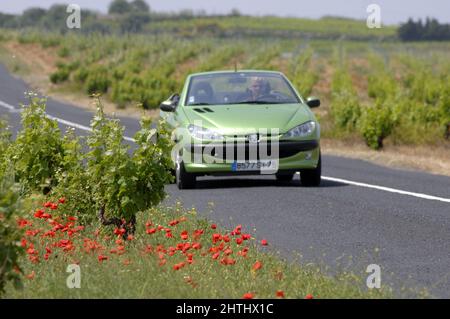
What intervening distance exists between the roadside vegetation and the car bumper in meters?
1.97

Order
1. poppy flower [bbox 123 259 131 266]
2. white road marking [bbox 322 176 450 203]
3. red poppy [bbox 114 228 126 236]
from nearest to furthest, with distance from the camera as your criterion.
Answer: poppy flower [bbox 123 259 131 266] → red poppy [bbox 114 228 126 236] → white road marking [bbox 322 176 450 203]

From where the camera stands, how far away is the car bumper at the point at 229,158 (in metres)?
14.6

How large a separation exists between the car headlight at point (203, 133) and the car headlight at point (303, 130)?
92 cm

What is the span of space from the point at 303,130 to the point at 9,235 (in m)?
8.45

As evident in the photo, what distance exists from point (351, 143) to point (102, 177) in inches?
584

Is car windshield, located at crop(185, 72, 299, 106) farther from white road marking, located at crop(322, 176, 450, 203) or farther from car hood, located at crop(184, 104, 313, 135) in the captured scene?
white road marking, located at crop(322, 176, 450, 203)

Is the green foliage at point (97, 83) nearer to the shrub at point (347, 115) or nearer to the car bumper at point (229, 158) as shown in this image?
the shrub at point (347, 115)

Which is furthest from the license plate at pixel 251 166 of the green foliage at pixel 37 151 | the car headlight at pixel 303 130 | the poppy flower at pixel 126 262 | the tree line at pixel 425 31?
the tree line at pixel 425 31

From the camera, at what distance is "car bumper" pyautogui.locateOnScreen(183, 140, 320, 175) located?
1458cm

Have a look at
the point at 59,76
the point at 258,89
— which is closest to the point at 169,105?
the point at 258,89

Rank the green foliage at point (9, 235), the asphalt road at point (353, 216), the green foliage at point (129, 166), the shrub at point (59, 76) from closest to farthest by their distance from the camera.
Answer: the green foliage at point (9, 235) < the asphalt road at point (353, 216) < the green foliage at point (129, 166) < the shrub at point (59, 76)

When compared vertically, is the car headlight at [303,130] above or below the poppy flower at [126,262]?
above

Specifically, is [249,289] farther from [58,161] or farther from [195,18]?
[195,18]

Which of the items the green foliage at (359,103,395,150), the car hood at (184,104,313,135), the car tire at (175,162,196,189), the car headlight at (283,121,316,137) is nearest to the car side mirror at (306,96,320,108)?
the car hood at (184,104,313,135)
